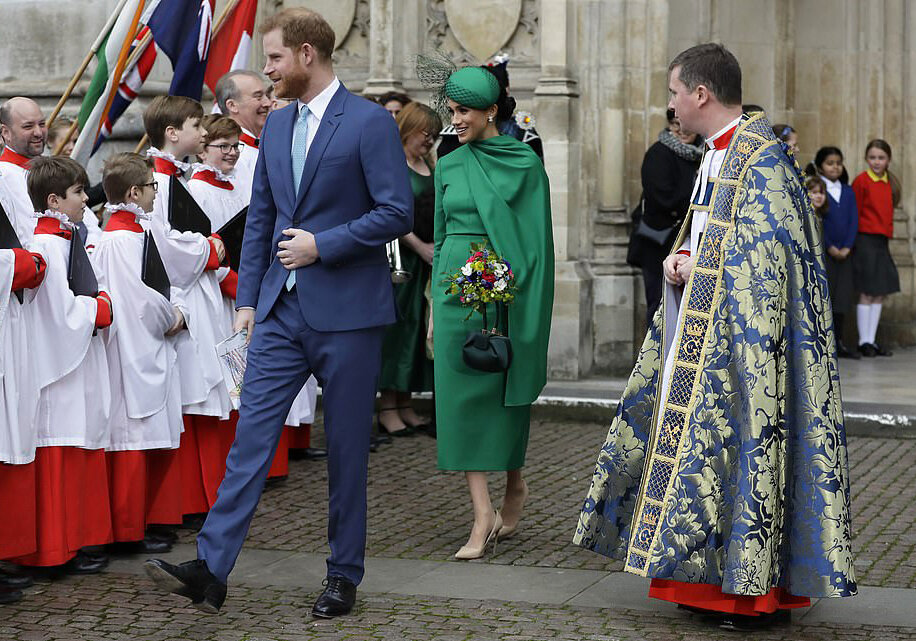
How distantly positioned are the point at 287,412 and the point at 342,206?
2.47ft

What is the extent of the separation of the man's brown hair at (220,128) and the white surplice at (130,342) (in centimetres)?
112

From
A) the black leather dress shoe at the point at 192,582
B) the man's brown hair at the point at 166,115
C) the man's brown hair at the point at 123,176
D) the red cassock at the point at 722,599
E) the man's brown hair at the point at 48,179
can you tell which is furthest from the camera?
the man's brown hair at the point at 166,115

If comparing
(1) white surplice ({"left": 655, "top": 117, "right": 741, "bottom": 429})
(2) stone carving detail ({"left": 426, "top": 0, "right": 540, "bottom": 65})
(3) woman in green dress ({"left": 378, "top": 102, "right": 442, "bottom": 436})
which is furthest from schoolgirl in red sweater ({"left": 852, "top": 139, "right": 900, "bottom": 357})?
(1) white surplice ({"left": 655, "top": 117, "right": 741, "bottom": 429})

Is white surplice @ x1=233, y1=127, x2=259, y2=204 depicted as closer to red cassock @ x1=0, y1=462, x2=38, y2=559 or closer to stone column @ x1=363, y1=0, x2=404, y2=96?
red cassock @ x1=0, y1=462, x2=38, y2=559

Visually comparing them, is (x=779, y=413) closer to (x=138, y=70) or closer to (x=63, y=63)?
(x=138, y=70)

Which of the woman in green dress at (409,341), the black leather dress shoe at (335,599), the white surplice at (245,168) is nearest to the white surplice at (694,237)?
the black leather dress shoe at (335,599)

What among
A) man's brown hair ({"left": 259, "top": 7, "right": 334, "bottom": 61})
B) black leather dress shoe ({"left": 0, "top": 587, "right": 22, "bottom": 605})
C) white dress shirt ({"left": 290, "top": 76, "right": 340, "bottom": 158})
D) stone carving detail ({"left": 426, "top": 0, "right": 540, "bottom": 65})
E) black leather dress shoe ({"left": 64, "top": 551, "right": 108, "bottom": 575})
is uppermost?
stone carving detail ({"left": 426, "top": 0, "right": 540, "bottom": 65})

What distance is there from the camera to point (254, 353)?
572 cm

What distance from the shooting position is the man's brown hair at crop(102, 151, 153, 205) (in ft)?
22.1

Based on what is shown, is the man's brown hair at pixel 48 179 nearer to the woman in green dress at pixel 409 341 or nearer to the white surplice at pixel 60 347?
the white surplice at pixel 60 347

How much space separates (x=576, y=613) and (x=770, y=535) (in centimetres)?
83

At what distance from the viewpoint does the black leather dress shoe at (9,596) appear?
5.99 m

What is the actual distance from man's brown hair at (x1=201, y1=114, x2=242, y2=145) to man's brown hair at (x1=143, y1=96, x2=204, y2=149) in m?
0.28

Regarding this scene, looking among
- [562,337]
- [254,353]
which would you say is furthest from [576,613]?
[562,337]
